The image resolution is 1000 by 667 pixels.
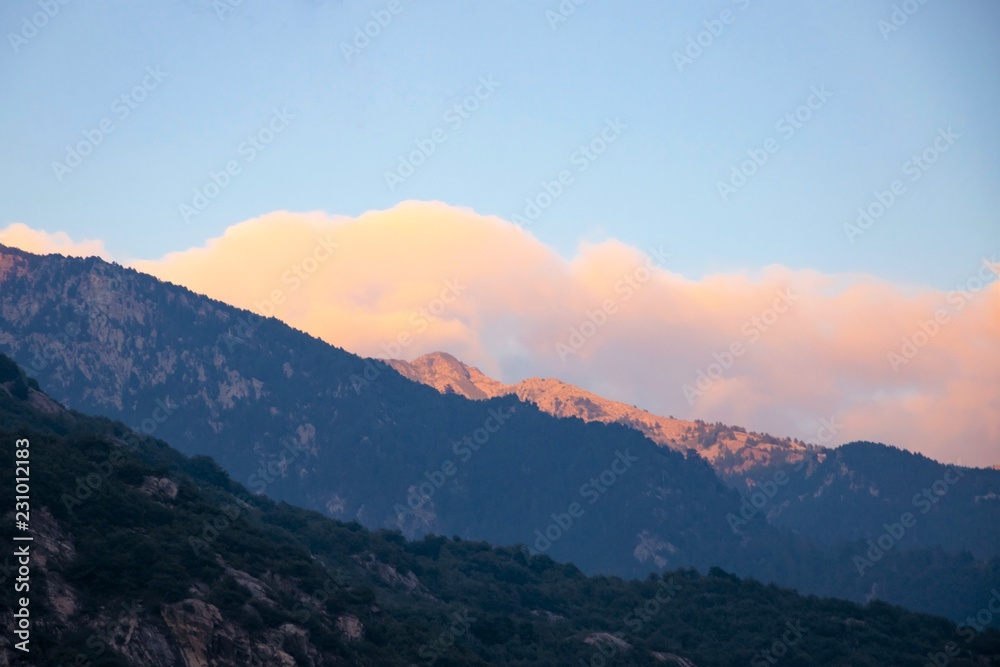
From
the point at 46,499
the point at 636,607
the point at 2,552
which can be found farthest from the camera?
the point at 636,607


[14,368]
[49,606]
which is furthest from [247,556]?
[14,368]

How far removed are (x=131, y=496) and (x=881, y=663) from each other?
3520 inches

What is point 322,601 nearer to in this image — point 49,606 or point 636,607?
point 49,606

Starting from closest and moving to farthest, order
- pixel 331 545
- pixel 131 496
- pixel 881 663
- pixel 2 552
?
pixel 2 552
pixel 131 496
pixel 881 663
pixel 331 545

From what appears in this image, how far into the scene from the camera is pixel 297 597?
92250 mm

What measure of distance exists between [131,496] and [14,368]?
47107 mm

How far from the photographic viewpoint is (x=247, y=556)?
9500 cm

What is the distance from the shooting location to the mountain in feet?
241

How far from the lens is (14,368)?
128 metres

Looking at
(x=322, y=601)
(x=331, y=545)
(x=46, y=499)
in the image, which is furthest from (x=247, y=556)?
(x=331, y=545)

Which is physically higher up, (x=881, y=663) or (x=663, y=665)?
(x=881, y=663)

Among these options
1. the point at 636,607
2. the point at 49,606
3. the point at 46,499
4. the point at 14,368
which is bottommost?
the point at 49,606

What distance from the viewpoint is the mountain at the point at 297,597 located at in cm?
7344

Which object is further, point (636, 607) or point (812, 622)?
point (636, 607)
